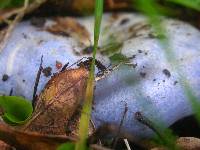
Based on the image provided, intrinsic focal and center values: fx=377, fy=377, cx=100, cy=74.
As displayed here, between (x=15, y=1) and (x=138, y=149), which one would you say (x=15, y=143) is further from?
(x=15, y=1)

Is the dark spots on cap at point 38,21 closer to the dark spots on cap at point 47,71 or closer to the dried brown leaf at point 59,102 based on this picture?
the dark spots on cap at point 47,71

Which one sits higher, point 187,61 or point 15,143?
point 187,61

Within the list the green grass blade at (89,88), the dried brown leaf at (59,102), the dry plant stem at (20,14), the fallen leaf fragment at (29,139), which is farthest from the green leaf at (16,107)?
the dry plant stem at (20,14)

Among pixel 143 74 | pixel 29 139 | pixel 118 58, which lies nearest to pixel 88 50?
pixel 118 58

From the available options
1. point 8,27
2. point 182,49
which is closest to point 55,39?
point 8,27

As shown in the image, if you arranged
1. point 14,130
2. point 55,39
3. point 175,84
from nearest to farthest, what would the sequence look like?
point 14,130 → point 175,84 → point 55,39

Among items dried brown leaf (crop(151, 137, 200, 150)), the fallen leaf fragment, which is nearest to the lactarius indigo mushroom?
dried brown leaf (crop(151, 137, 200, 150))
